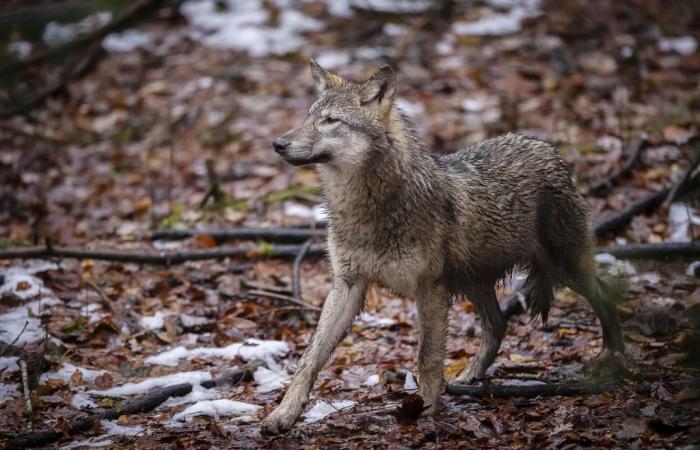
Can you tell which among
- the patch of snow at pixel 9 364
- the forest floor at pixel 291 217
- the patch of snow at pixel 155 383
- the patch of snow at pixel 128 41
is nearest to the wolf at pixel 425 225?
the forest floor at pixel 291 217

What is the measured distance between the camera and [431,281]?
18.8 feet

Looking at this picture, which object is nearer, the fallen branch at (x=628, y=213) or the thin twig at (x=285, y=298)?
the thin twig at (x=285, y=298)

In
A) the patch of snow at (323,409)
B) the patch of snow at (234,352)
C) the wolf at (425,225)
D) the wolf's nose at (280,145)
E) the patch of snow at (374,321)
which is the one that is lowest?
the patch of snow at (374,321)

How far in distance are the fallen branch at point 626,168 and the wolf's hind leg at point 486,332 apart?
344 centimetres

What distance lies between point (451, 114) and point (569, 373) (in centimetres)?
691

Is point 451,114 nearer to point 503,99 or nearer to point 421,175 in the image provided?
point 503,99

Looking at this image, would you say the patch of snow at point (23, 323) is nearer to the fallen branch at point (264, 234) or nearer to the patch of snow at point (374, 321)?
the fallen branch at point (264, 234)

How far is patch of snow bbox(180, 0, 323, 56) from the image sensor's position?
15664 mm

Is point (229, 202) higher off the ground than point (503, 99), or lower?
lower

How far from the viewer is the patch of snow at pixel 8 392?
584 cm

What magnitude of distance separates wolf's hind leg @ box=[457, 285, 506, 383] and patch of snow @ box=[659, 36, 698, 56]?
9.04 m

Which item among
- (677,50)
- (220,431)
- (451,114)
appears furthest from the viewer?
(677,50)

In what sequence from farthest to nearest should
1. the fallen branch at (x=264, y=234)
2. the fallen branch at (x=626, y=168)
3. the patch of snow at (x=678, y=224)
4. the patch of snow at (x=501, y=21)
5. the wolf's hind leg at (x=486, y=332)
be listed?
the patch of snow at (x=501, y=21), the fallen branch at (x=626, y=168), the fallen branch at (x=264, y=234), the patch of snow at (x=678, y=224), the wolf's hind leg at (x=486, y=332)

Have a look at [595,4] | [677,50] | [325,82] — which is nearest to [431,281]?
[325,82]
